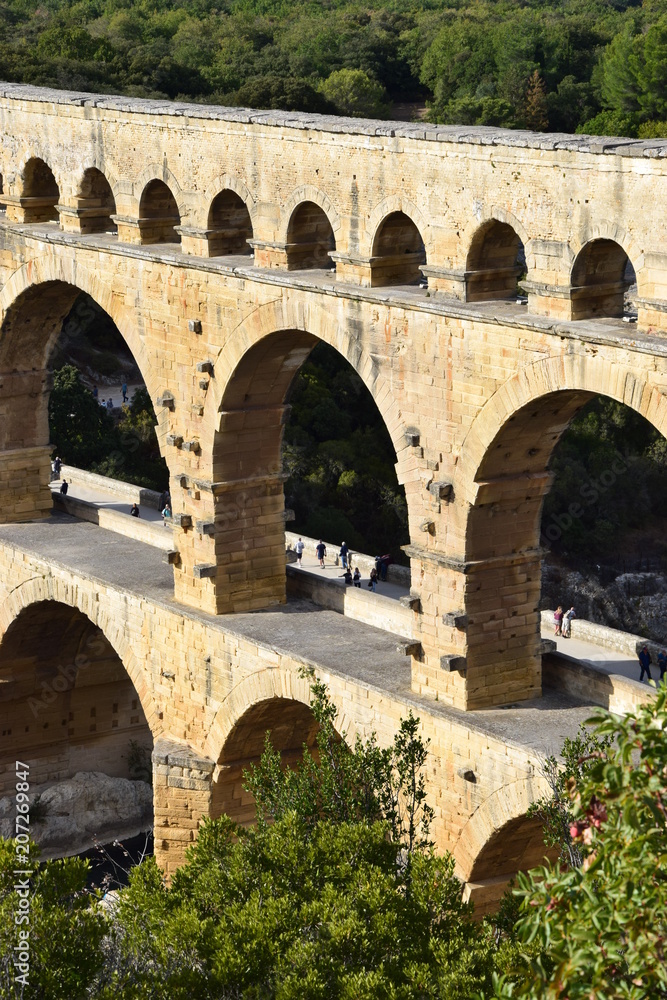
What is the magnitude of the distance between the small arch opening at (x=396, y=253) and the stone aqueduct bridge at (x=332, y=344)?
0.10 ft

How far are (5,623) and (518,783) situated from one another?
39.7 feet

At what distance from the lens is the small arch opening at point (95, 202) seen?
2572 centimetres

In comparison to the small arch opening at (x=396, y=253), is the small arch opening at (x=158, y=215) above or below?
above

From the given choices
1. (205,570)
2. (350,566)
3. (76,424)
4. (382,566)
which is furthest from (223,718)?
(76,424)

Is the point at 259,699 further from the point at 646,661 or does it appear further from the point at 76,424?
the point at 76,424

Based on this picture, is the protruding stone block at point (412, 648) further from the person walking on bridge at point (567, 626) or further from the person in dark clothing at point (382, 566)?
the person in dark clothing at point (382, 566)

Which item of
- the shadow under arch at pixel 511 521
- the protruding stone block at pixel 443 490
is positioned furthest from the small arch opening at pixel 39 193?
the shadow under arch at pixel 511 521

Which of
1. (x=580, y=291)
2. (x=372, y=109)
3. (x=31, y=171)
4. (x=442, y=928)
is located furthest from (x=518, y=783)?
(x=372, y=109)

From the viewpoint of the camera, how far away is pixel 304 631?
73.9ft

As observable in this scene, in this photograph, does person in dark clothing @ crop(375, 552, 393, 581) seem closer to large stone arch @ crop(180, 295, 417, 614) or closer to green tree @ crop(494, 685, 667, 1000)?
large stone arch @ crop(180, 295, 417, 614)

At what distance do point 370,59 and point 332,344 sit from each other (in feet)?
166

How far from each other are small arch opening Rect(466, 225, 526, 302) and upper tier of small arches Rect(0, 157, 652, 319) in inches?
0.4

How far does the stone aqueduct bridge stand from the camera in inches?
690

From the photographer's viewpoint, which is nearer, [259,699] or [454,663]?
[454,663]
